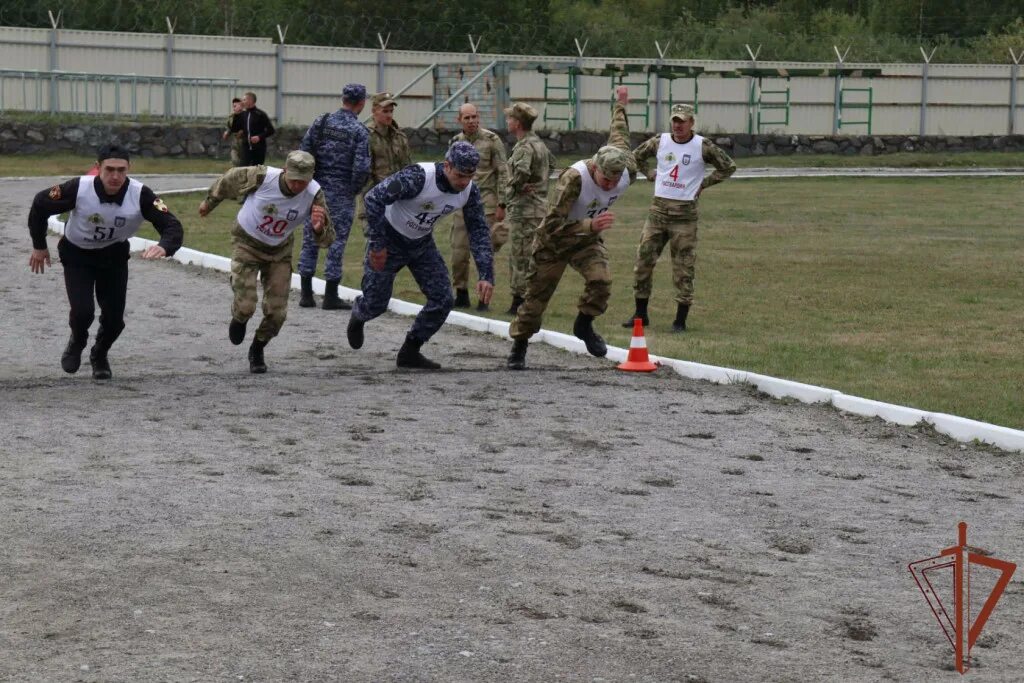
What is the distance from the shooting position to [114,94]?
36031 mm

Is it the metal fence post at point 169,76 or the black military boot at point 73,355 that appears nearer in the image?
the black military boot at point 73,355

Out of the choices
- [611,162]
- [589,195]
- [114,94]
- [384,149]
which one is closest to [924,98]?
[114,94]

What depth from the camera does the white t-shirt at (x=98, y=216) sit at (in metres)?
10.6

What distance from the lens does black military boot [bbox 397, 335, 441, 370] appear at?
11.8 m

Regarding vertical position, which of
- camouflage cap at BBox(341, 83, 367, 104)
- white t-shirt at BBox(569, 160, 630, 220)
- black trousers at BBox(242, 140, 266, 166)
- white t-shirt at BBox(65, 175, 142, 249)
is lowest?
white t-shirt at BBox(65, 175, 142, 249)

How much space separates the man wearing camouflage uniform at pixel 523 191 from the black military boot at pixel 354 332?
221 centimetres

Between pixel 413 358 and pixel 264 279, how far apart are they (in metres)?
1.23

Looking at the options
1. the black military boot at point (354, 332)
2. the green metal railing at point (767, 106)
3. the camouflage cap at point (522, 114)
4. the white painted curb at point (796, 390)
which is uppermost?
the green metal railing at point (767, 106)

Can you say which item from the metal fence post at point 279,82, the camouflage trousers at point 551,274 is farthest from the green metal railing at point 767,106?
the camouflage trousers at point 551,274

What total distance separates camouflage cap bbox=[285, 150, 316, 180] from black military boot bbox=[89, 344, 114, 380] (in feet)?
5.76

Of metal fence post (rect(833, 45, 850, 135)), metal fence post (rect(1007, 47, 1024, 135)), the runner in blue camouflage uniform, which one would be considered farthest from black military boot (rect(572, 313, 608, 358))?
metal fence post (rect(1007, 47, 1024, 135))

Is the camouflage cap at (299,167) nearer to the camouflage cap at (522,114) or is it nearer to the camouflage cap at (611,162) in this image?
the camouflage cap at (611,162)

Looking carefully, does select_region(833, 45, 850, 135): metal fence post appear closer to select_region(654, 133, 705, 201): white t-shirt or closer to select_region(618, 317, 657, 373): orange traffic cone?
select_region(654, 133, 705, 201): white t-shirt

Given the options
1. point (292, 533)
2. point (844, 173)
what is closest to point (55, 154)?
point (844, 173)
